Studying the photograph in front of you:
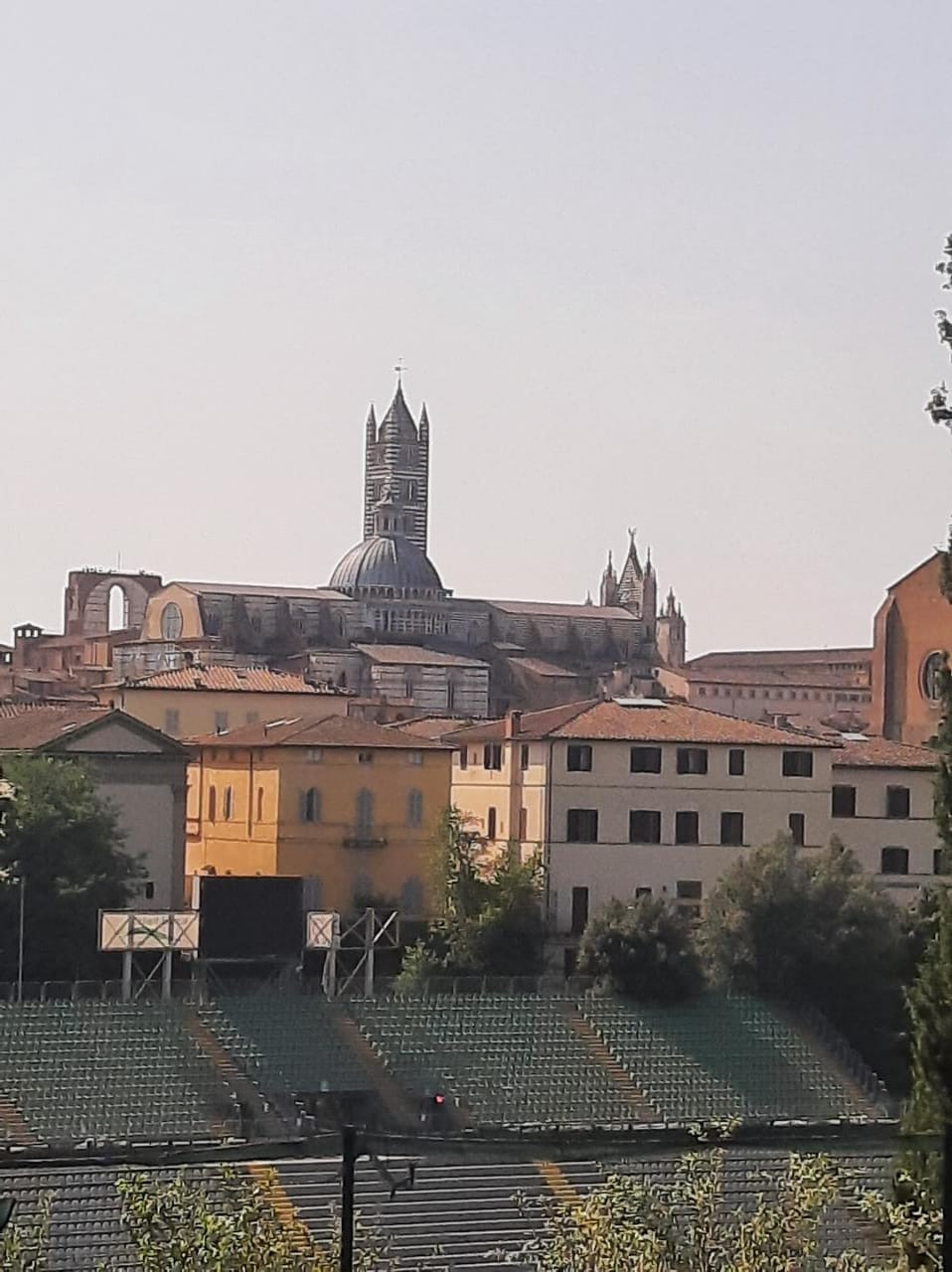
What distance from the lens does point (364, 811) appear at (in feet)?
156

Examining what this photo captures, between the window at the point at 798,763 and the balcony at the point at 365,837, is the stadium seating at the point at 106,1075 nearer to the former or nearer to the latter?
the balcony at the point at 365,837

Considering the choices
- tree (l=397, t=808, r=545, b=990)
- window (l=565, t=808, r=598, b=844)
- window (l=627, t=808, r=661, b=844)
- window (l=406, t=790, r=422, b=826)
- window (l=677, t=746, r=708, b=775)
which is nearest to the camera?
tree (l=397, t=808, r=545, b=990)

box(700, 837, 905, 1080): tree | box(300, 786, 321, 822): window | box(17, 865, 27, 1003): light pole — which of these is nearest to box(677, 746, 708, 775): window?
box(700, 837, 905, 1080): tree

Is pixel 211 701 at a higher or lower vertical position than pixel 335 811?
higher

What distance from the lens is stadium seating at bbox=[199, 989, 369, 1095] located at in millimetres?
34969

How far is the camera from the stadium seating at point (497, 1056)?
3516cm

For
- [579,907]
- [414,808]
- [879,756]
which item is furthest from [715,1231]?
[879,756]

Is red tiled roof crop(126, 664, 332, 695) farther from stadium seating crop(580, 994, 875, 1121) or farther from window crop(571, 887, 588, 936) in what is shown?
stadium seating crop(580, 994, 875, 1121)

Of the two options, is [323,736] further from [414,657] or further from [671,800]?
[414,657]

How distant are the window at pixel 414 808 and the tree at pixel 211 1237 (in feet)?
125

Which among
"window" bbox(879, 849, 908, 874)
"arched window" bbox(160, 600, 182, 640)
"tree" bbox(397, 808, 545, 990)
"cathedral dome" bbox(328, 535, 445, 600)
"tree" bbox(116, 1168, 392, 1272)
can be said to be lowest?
"tree" bbox(116, 1168, 392, 1272)

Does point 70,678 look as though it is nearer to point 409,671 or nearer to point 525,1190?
point 409,671

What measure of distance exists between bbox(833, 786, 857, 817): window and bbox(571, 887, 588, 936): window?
5.62 m

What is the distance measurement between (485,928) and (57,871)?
7468mm
